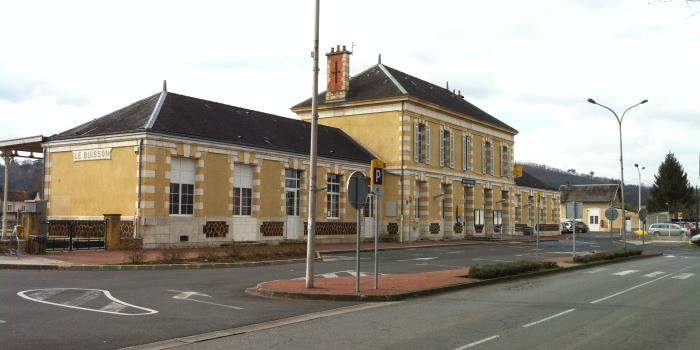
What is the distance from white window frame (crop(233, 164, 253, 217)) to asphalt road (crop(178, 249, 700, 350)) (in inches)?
700

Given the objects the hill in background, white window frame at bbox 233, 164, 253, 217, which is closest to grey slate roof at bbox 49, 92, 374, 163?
white window frame at bbox 233, 164, 253, 217

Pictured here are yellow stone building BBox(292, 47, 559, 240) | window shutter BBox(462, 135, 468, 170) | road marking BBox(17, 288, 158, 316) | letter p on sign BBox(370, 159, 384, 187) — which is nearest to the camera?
road marking BBox(17, 288, 158, 316)

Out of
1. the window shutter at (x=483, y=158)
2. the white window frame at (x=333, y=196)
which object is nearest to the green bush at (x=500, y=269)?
the white window frame at (x=333, y=196)

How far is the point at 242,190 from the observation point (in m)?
31.5

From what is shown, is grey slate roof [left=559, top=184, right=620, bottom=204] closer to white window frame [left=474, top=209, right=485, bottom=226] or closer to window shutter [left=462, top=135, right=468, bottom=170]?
white window frame [left=474, top=209, right=485, bottom=226]

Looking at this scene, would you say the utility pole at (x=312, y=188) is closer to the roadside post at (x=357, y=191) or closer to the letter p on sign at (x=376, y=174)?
the roadside post at (x=357, y=191)

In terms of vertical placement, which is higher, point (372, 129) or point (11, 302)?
point (372, 129)

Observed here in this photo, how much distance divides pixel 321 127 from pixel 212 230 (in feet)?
47.1

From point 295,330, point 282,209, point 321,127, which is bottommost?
point 295,330

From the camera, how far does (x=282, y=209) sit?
110ft

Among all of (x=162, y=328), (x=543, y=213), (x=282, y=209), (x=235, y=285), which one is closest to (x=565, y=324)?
(x=162, y=328)

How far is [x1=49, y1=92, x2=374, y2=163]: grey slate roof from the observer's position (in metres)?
28.5

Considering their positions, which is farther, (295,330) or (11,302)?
(11,302)

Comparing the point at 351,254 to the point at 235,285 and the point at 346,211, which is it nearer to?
the point at 346,211
